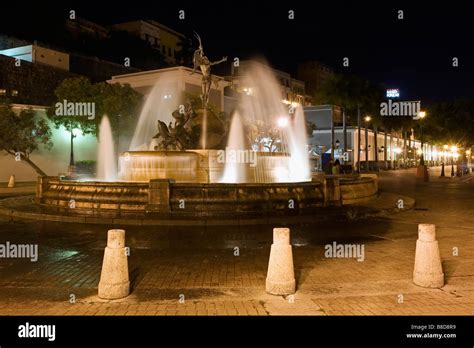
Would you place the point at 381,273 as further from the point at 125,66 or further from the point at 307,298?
the point at 125,66

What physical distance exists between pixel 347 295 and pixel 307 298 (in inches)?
23.6

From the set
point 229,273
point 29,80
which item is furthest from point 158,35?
point 229,273

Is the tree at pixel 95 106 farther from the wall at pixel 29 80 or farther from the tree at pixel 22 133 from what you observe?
the wall at pixel 29 80

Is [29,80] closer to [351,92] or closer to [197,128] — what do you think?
[197,128]

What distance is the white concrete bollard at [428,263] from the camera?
6.30 m

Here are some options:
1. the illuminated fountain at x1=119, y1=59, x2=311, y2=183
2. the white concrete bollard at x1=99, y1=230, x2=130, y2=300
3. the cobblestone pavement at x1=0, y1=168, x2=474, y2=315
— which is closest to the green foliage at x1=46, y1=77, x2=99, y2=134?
the illuminated fountain at x1=119, y1=59, x2=311, y2=183

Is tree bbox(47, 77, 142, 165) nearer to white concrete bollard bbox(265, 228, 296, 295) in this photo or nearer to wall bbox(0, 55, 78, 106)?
wall bbox(0, 55, 78, 106)

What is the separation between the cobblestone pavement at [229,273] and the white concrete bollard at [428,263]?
0.16 metres

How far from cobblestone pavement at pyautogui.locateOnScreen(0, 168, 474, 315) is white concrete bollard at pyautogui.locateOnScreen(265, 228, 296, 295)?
15cm

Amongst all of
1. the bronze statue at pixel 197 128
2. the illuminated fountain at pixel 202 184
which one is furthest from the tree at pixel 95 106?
the bronze statue at pixel 197 128

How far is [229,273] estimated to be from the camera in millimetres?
7293

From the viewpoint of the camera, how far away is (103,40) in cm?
7106

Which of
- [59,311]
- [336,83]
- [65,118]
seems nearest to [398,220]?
[59,311]

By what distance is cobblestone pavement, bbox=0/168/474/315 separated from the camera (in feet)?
18.4
